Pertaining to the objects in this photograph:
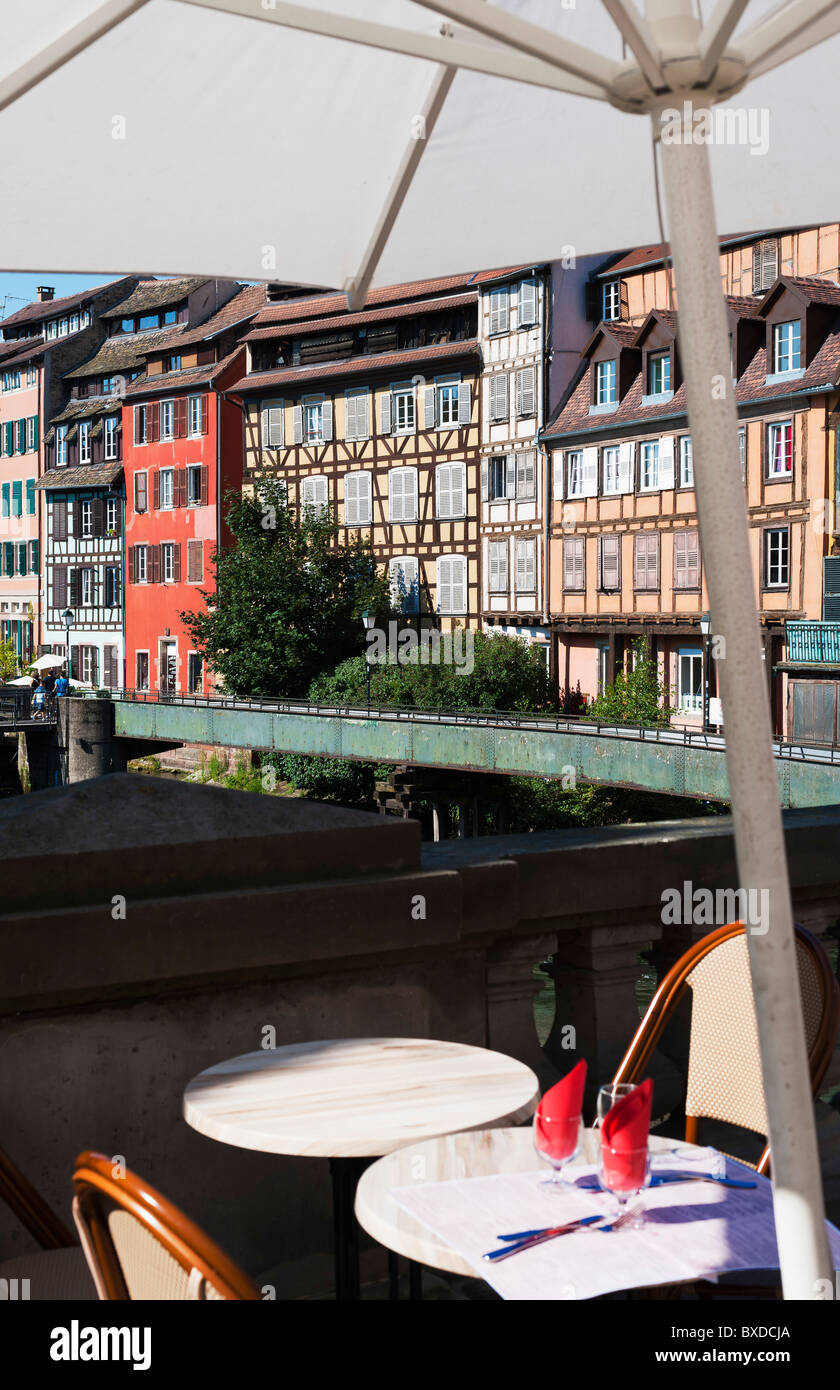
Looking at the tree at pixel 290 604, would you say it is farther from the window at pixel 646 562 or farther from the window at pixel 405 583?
the window at pixel 646 562

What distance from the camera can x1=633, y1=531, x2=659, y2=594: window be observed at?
33.4 m

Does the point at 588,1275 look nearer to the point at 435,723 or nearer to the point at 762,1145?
the point at 762,1145

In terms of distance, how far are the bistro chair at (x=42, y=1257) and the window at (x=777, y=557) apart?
1130 inches

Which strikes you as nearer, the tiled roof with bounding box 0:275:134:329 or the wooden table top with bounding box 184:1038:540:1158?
the wooden table top with bounding box 184:1038:540:1158

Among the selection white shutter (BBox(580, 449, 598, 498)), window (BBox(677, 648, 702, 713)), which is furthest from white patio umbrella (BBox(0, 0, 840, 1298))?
white shutter (BBox(580, 449, 598, 498))

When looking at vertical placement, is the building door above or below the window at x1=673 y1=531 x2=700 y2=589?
below

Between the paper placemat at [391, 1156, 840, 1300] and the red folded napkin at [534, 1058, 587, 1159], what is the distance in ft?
0.25

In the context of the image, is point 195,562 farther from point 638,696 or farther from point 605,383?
point 638,696

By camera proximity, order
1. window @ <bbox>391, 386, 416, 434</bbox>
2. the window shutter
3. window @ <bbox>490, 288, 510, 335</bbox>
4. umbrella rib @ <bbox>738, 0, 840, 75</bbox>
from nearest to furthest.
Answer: umbrella rib @ <bbox>738, 0, 840, 75</bbox> < the window shutter < window @ <bbox>490, 288, 510, 335</bbox> < window @ <bbox>391, 386, 416, 434</bbox>

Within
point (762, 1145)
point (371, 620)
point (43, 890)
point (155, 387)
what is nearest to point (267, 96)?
point (43, 890)

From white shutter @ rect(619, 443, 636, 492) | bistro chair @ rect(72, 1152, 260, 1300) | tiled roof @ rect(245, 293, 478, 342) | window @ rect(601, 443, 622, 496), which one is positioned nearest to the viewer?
bistro chair @ rect(72, 1152, 260, 1300)

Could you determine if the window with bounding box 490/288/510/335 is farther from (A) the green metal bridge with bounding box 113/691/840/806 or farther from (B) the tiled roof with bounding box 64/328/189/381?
(B) the tiled roof with bounding box 64/328/189/381

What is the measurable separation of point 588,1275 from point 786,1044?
1.70 ft

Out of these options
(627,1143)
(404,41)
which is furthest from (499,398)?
(627,1143)
